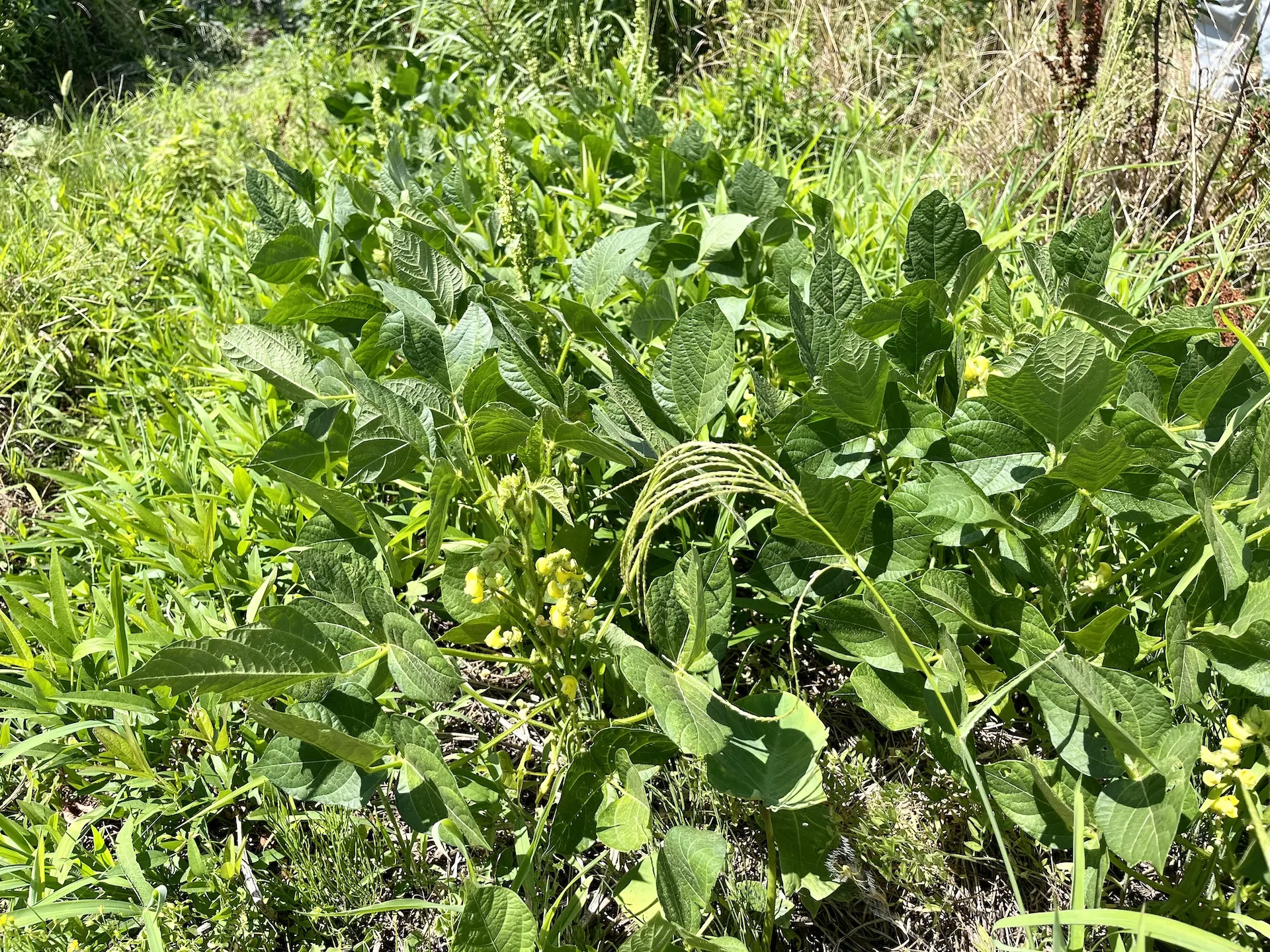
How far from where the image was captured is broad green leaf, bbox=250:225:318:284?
6.24 ft

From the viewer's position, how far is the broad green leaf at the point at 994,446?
1.31 m

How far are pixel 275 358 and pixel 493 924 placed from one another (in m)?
0.94

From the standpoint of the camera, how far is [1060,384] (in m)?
1.16

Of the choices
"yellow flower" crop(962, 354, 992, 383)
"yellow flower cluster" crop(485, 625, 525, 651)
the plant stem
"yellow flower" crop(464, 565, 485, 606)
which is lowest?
the plant stem

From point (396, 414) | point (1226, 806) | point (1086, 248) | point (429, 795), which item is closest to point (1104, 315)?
point (1086, 248)

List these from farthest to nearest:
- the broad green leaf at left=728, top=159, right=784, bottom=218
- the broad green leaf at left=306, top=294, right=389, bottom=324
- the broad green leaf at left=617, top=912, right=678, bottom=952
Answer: the broad green leaf at left=728, top=159, right=784, bottom=218 → the broad green leaf at left=306, top=294, right=389, bottom=324 → the broad green leaf at left=617, top=912, right=678, bottom=952

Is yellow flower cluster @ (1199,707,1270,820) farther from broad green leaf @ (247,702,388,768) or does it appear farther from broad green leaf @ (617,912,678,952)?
broad green leaf @ (247,702,388,768)

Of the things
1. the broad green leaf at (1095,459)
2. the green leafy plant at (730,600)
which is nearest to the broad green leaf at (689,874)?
the green leafy plant at (730,600)

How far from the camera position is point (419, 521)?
1812 millimetres

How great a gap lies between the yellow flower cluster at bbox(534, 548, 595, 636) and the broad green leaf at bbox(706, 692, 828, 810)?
0.23 m

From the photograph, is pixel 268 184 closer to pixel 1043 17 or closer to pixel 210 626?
pixel 210 626

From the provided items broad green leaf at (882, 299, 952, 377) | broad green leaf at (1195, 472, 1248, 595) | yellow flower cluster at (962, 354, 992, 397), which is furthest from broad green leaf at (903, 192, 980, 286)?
broad green leaf at (1195, 472, 1248, 595)

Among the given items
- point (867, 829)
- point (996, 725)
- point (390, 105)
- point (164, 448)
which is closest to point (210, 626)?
point (164, 448)

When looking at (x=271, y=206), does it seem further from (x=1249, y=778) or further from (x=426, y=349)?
(x=1249, y=778)
